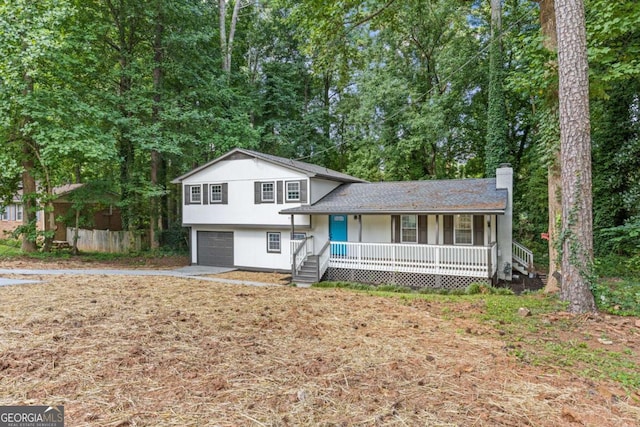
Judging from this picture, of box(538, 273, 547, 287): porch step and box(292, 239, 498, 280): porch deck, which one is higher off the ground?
box(292, 239, 498, 280): porch deck

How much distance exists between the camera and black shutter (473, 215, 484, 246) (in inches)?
485

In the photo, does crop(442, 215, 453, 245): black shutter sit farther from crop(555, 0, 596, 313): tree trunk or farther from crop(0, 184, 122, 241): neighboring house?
crop(0, 184, 122, 241): neighboring house

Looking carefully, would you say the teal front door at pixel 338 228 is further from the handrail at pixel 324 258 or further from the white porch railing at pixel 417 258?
the handrail at pixel 324 258

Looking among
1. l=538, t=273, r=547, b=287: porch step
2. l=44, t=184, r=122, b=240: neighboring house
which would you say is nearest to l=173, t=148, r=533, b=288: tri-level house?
l=538, t=273, r=547, b=287: porch step

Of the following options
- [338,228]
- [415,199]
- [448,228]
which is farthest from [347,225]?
[448,228]

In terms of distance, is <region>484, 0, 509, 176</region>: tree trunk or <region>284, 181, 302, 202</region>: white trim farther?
<region>484, 0, 509, 176</region>: tree trunk

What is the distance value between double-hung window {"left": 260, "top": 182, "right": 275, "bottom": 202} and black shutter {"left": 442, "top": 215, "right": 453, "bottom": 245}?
7.25m

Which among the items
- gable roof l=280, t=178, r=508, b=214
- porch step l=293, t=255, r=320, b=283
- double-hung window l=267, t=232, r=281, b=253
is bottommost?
porch step l=293, t=255, r=320, b=283

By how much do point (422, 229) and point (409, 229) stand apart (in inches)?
19.9

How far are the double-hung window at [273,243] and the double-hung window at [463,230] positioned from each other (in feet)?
24.3

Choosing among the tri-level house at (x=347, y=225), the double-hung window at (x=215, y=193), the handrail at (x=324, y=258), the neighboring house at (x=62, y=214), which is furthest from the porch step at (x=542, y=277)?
the neighboring house at (x=62, y=214)

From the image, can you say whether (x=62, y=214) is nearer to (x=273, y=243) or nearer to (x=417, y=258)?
(x=273, y=243)

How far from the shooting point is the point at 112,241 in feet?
64.6

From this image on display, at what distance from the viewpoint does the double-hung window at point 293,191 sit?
47.7 ft
